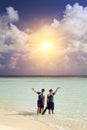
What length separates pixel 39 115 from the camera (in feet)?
49.2

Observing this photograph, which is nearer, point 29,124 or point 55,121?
point 29,124

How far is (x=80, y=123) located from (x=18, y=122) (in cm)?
253

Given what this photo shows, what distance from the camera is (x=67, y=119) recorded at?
14.4 metres

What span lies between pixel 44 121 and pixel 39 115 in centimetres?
175

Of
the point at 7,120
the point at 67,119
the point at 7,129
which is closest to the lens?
the point at 7,129

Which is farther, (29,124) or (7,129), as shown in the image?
(29,124)

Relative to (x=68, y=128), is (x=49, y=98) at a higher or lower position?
higher

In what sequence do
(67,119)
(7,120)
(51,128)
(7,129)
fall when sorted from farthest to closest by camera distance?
1. (67,119)
2. (7,120)
3. (51,128)
4. (7,129)

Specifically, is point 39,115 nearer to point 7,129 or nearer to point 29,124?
point 29,124

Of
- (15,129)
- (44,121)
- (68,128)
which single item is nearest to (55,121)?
(44,121)

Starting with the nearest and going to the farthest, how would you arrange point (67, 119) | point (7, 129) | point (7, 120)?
point (7, 129) → point (7, 120) → point (67, 119)

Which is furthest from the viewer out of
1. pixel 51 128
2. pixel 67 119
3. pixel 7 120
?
pixel 67 119

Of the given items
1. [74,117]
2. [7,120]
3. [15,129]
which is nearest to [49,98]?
[74,117]

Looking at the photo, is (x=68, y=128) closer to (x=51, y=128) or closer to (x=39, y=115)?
(x=51, y=128)
